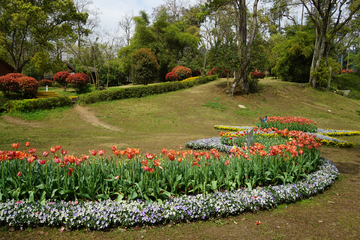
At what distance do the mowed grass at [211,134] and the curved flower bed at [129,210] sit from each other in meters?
0.11

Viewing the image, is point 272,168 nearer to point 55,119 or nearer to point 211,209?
point 211,209

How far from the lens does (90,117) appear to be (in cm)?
1291

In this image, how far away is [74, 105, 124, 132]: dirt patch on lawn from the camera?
1157cm

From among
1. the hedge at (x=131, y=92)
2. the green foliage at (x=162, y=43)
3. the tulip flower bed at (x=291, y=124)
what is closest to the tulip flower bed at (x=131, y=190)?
the tulip flower bed at (x=291, y=124)

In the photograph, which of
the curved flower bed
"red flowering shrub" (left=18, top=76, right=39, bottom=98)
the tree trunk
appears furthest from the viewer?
the tree trunk

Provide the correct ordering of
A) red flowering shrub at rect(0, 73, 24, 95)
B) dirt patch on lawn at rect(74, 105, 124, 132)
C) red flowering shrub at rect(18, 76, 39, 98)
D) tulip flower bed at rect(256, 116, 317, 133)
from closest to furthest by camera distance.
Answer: tulip flower bed at rect(256, 116, 317, 133), dirt patch on lawn at rect(74, 105, 124, 132), red flowering shrub at rect(0, 73, 24, 95), red flowering shrub at rect(18, 76, 39, 98)

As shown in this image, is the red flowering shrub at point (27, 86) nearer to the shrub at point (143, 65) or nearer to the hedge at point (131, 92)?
the hedge at point (131, 92)

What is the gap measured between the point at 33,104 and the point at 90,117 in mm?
3367

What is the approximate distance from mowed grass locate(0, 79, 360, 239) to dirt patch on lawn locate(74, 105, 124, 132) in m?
0.28

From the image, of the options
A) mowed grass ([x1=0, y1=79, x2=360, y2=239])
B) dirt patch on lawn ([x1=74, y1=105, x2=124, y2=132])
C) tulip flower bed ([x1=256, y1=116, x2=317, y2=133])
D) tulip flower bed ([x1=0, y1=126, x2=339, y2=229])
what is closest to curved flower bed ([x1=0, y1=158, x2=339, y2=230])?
tulip flower bed ([x1=0, y1=126, x2=339, y2=229])

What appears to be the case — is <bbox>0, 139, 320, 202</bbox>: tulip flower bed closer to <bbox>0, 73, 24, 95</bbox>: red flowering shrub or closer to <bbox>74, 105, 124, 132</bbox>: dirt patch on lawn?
<bbox>74, 105, 124, 132</bbox>: dirt patch on lawn

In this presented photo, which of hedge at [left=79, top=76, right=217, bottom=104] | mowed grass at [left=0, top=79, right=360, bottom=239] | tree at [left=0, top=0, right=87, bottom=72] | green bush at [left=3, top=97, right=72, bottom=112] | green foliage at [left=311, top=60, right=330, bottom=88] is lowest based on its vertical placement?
mowed grass at [left=0, top=79, right=360, bottom=239]

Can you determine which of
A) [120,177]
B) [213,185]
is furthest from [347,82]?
[120,177]

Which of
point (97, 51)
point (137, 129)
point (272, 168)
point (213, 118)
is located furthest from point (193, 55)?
point (272, 168)
